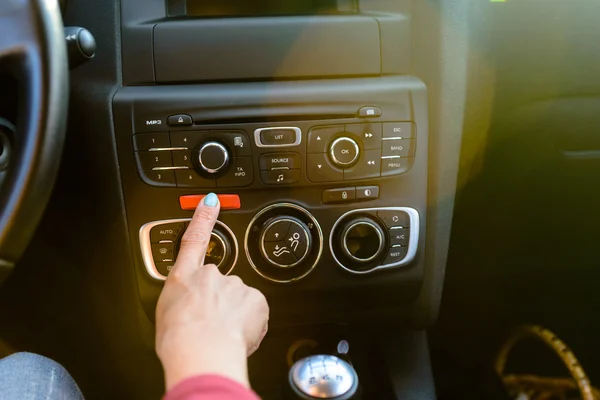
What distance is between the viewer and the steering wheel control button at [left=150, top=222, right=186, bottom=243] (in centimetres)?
87

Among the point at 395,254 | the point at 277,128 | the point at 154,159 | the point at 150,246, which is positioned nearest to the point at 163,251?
the point at 150,246

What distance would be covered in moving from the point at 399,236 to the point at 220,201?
10.6 inches

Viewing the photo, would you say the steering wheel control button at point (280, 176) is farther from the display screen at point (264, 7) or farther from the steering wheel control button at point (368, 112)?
the display screen at point (264, 7)

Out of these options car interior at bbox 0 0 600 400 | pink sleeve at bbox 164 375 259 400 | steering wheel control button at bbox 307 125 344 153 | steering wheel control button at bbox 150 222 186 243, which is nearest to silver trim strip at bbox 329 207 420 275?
car interior at bbox 0 0 600 400

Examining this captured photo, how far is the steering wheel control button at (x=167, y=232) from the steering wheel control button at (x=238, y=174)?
8 centimetres

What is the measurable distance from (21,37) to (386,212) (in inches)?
20.7

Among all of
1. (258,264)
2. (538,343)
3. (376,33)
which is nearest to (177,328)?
(258,264)

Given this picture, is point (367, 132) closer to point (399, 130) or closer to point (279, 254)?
point (399, 130)

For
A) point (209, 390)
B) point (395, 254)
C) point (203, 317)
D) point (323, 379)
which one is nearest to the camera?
point (209, 390)

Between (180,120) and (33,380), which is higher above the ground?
(180,120)

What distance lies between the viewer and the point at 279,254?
34.1 inches

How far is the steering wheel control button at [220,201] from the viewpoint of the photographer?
86 centimetres

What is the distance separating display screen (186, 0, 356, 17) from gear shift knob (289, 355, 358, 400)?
500 mm

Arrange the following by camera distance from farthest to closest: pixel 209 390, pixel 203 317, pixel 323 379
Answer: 1. pixel 323 379
2. pixel 203 317
3. pixel 209 390
